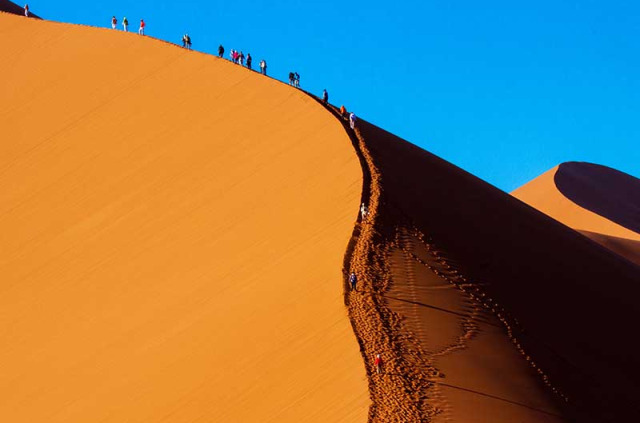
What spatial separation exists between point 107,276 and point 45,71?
1334cm

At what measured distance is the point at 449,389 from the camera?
1573 cm

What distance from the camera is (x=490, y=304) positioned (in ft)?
65.2

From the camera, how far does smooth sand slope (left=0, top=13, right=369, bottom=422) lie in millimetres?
17266

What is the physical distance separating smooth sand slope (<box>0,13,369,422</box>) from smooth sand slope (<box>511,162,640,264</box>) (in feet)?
117

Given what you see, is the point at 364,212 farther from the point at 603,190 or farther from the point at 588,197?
the point at 603,190

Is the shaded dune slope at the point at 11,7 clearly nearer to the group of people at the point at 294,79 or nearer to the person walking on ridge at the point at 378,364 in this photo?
the group of people at the point at 294,79

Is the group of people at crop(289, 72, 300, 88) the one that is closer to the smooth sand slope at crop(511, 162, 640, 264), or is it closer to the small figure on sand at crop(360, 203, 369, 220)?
the small figure on sand at crop(360, 203, 369, 220)

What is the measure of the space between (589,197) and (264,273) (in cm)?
5245

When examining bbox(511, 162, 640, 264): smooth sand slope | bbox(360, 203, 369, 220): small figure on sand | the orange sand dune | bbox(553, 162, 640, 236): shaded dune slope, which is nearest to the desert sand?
bbox(360, 203, 369, 220): small figure on sand

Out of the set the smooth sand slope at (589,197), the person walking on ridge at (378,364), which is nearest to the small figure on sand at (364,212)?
the person walking on ridge at (378,364)

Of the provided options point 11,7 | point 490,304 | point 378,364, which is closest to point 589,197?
point 11,7

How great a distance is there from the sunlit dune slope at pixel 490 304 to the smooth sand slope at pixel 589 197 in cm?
3541

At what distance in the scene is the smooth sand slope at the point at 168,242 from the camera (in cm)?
1727

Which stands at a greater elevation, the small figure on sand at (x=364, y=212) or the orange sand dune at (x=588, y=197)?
the orange sand dune at (x=588, y=197)
